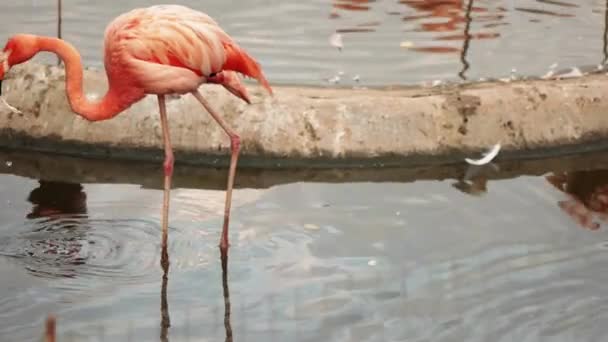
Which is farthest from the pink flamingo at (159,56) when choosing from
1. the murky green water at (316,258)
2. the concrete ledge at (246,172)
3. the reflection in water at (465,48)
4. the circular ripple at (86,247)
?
the reflection in water at (465,48)

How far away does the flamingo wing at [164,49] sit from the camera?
5.63 metres

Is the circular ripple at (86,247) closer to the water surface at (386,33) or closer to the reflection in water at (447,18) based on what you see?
the water surface at (386,33)

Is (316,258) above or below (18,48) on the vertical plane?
below

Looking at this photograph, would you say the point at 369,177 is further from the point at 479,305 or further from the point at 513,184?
the point at 479,305

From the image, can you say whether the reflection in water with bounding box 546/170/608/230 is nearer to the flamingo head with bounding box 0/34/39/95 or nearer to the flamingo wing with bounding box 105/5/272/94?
the flamingo wing with bounding box 105/5/272/94

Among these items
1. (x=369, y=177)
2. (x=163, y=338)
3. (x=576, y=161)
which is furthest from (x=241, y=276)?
(x=576, y=161)

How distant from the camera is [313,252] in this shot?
5801 millimetres

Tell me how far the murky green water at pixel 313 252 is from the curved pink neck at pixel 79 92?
0.54 m

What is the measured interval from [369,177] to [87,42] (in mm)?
3001

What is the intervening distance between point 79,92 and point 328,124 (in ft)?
5.67

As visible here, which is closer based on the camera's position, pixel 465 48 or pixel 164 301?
pixel 164 301

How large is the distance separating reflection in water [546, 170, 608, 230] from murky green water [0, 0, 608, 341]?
0.02 metres

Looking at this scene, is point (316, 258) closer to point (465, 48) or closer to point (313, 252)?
point (313, 252)

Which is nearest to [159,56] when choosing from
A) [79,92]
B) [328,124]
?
[79,92]
